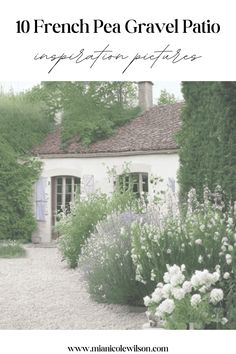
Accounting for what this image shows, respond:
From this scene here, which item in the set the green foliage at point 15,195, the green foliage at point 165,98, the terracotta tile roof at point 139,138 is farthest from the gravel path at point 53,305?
the green foliage at point 165,98

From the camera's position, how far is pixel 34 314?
5.98 m

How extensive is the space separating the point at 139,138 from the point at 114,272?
27.2ft

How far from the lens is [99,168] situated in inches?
553

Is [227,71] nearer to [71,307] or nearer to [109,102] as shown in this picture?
[71,307]

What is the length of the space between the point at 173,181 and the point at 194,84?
3947mm

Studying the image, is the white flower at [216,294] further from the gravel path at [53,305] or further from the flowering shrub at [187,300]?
the gravel path at [53,305]

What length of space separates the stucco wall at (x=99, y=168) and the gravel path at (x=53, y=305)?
15.1 ft

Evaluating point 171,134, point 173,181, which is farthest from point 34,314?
point 171,134

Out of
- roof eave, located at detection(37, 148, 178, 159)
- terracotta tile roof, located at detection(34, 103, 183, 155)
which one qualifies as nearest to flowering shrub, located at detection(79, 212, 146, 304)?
roof eave, located at detection(37, 148, 178, 159)

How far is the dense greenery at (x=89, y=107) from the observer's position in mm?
14555

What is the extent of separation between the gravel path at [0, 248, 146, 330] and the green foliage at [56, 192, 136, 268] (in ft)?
1.19

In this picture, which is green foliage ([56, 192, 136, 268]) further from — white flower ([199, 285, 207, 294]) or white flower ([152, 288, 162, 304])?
white flower ([199, 285, 207, 294])

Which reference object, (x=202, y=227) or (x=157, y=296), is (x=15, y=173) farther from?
(x=157, y=296)

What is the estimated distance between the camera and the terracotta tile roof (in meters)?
13.3
